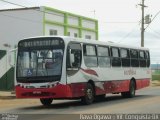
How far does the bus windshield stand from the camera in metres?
21.0

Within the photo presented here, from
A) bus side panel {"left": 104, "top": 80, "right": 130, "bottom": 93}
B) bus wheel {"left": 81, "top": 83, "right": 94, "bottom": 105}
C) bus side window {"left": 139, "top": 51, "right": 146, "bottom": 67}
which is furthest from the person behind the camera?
bus side window {"left": 139, "top": 51, "right": 146, "bottom": 67}

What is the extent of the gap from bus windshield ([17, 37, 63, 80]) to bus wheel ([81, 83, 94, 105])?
2214 millimetres

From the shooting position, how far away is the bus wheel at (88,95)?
73.8 feet

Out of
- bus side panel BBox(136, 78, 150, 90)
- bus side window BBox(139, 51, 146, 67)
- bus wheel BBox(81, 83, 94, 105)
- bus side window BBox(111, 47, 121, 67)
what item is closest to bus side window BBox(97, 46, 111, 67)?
bus side window BBox(111, 47, 121, 67)

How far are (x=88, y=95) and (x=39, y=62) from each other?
2.85 metres

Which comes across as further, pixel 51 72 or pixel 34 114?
pixel 51 72

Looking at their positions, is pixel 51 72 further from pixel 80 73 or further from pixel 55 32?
pixel 55 32

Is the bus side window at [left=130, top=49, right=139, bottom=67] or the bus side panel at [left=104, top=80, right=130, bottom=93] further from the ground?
the bus side window at [left=130, top=49, right=139, bottom=67]

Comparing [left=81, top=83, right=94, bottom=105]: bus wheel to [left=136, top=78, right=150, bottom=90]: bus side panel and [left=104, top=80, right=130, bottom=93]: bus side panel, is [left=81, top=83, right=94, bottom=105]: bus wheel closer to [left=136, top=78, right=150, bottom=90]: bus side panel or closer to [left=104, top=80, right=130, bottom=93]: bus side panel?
[left=104, top=80, right=130, bottom=93]: bus side panel

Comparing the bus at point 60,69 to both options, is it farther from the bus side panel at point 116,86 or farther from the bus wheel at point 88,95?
the bus side panel at point 116,86

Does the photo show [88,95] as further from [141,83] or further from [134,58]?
[141,83]

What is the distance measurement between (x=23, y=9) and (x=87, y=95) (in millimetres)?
28389

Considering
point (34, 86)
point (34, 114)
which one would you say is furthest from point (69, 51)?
point (34, 114)

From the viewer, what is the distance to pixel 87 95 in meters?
22.6
